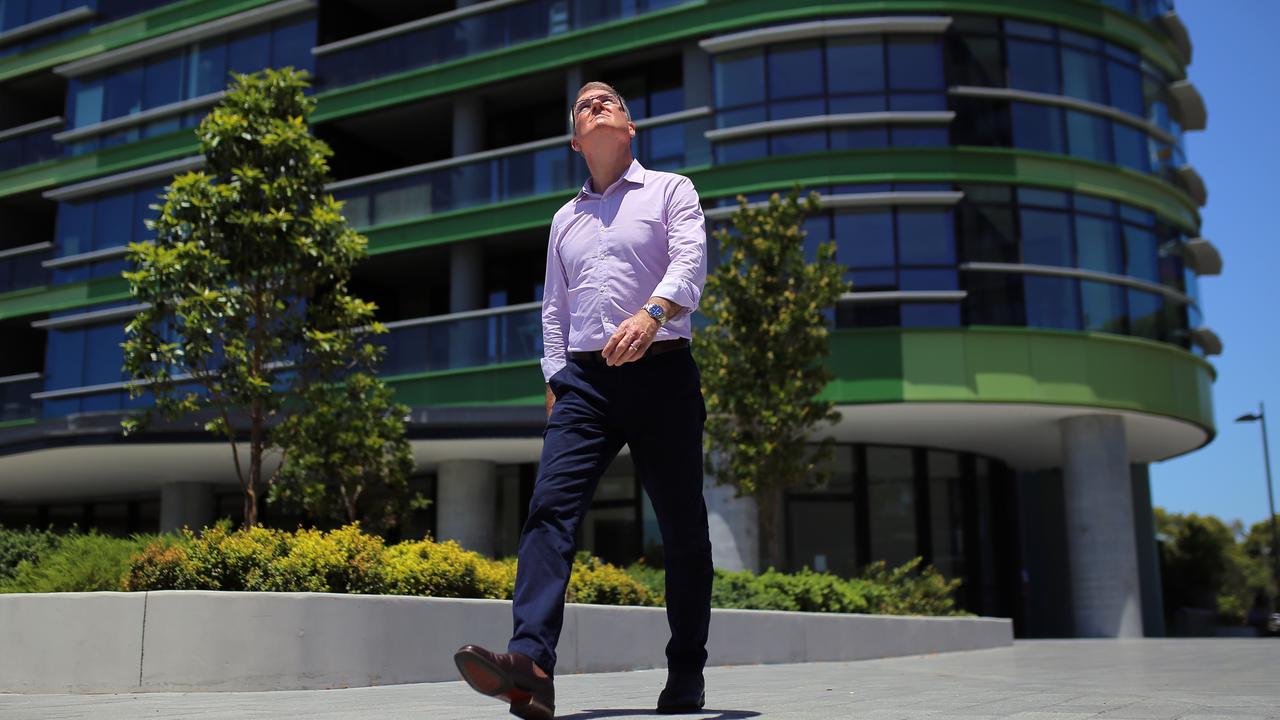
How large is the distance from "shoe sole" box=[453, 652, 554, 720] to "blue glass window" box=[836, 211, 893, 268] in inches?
749

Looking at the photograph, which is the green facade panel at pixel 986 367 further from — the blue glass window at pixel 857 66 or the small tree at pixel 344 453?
the small tree at pixel 344 453

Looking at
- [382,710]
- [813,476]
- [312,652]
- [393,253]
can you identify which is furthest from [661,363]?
[393,253]

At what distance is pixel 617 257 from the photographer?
15.6 ft

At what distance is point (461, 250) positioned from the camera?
2641 centimetres

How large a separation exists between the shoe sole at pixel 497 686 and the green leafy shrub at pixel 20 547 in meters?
9.71

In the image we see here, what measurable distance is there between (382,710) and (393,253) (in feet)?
73.2

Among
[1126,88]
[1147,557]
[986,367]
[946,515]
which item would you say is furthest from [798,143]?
[1147,557]

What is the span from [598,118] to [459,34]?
75.9 feet

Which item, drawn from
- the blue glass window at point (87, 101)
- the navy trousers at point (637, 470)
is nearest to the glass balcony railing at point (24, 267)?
the blue glass window at point (87, 101)

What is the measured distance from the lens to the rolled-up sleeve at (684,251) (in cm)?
443

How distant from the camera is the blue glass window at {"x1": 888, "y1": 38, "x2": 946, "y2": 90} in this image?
23.2m

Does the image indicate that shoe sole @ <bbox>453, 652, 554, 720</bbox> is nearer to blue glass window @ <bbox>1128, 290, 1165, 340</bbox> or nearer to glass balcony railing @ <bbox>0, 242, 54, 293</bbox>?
blue glass window @ <bbox>1128, 290, 1165, 340</bbox>

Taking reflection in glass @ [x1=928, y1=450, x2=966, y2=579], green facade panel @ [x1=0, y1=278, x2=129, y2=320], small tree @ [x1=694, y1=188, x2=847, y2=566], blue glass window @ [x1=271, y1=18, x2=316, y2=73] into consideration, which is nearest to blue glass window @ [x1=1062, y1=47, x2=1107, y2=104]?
reflection in glass @ [x1=928, y1=450, x2=966, y2=579]

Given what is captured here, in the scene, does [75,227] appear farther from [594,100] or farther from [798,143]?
[594,100]
